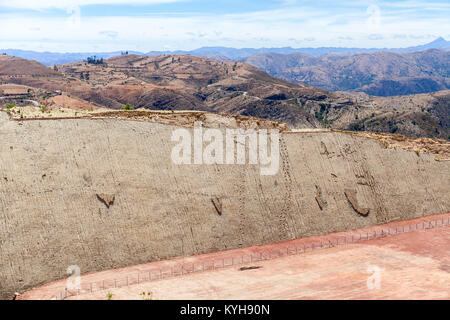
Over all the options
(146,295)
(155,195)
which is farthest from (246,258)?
(146,295)

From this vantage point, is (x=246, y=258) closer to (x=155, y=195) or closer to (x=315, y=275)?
(x=315, y=275)

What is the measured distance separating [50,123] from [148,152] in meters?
10.0

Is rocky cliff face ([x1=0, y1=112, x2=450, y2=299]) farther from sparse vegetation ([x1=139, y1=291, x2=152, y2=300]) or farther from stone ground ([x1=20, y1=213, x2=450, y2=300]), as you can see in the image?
sparse vegetation ([x1=139, y1=291, x2=152, y2=300])

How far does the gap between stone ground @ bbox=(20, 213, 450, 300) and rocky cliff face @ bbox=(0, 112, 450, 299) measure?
151 cm

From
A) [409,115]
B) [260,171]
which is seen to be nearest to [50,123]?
[260,171]

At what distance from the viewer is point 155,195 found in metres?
39.8

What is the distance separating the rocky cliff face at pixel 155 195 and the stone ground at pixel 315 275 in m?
1.51

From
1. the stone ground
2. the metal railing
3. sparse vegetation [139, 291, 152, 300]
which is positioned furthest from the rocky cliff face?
sparse vegetation [139, 291, 152, 300]

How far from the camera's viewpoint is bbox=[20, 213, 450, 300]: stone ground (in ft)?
100

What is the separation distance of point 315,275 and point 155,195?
1644cm

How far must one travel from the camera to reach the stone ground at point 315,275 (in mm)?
30516

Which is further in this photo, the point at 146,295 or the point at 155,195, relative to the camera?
the point at 155,195
